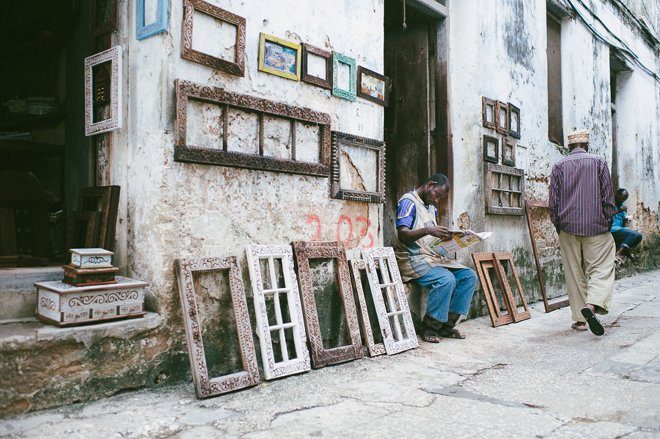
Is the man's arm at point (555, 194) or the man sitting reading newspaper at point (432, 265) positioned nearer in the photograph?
the man sitting reading newspaper at point (432, 265)

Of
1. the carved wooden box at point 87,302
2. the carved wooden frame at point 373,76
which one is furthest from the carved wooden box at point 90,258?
the carved wooden frame at point 373,76

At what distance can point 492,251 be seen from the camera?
6.05 meters

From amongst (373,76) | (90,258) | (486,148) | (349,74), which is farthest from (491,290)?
(90,258)

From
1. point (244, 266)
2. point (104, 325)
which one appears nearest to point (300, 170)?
point (244, 266)

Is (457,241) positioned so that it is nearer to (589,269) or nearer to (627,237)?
(589,269)

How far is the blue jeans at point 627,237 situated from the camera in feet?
28.8

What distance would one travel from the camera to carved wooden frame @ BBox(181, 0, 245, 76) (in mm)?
3244

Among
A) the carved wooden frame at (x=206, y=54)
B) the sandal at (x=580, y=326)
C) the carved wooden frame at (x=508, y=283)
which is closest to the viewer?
the carved wooden frame at (x=206, y=54)

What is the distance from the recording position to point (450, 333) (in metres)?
4.71

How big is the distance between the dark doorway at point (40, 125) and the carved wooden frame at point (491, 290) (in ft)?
11.7

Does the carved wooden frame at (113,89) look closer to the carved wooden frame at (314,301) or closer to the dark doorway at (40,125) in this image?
the dark doorway at (40,125)

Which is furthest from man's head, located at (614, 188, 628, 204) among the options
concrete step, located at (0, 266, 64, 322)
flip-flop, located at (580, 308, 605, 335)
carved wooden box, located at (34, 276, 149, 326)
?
concrete step, located at (0, 266, 64, 322)

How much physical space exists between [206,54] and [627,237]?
7.68 meters

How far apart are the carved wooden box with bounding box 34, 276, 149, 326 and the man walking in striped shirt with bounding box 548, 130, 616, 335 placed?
3635 mm
